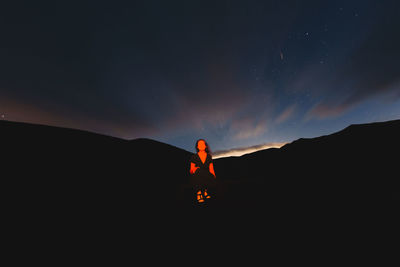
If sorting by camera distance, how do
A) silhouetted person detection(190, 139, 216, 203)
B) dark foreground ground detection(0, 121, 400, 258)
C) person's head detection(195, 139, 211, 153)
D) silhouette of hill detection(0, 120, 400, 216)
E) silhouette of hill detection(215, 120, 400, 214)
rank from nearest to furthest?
dark foreground ground detection(0, 121, 400, 258) → silhouetted person detection(190, 139, 216, 203) → silhouette of hill detection(0, 120, 400, 216) → silhouette of hill detection(215, 120, 400, 214) → person's head detection(195, 139, 211, 153)

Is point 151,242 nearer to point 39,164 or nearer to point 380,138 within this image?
point 39,164

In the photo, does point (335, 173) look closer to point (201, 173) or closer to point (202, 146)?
point (202, 146)

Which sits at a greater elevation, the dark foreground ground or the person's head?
the person's head

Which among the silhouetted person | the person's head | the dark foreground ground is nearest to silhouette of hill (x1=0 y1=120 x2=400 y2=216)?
the dark foreground ground

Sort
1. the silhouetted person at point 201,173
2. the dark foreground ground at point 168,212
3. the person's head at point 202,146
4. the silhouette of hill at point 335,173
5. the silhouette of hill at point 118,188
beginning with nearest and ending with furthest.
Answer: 1. the dark foreground ground at point 168,212
2. the silhouetted person at point 201,173
3. the silhouette of hill at point 118,188
4. the silhouette of hill at point 335,173
5. the person's head at point 202,146

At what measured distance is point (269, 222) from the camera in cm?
311

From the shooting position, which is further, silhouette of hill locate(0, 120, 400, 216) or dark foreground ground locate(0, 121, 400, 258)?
silhouette of hill locate(0, 120, 400, 216)

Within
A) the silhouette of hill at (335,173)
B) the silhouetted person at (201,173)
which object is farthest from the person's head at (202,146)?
the silhouette of hill at (335,173)

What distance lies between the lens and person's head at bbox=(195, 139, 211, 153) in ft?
14.1

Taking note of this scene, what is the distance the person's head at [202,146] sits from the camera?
431 cm

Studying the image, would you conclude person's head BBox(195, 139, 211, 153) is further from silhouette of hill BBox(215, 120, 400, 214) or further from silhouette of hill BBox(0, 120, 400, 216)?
silhouette of hill BBox(215, 120, 400, 214)

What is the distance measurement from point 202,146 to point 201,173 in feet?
2.63

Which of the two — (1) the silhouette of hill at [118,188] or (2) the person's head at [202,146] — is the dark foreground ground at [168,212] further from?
(2) the person's head at [202,146]

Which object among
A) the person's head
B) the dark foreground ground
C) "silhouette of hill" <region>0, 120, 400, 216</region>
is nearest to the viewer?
the dark foreground ground
